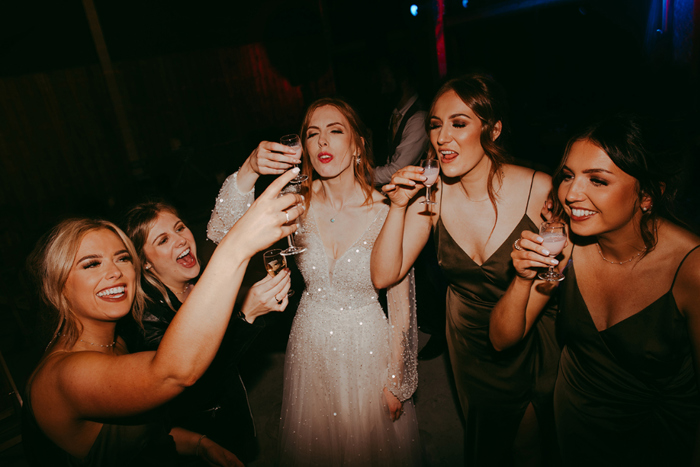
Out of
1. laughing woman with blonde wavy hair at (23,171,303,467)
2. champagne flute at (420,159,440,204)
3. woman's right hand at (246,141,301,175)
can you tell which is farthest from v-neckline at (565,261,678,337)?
woman's right hand at (246,141,301,175)

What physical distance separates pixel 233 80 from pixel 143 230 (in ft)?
30.9

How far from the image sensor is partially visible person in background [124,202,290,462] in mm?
1777

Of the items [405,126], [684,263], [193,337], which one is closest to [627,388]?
[684,263]

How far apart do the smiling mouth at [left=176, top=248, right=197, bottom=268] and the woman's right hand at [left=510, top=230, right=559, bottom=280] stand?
1.84 m

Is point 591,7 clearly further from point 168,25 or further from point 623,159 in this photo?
point 168,25

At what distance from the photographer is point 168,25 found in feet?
30.7

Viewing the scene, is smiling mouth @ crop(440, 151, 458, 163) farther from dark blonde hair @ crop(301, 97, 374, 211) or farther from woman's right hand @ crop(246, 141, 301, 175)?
woman's right hand @ crop(246, 141, 301, 175)

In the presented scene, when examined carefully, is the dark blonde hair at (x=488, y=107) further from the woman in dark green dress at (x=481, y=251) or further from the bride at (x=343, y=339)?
the bride at (x=343, y=339)

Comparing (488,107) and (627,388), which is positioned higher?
(488,107)

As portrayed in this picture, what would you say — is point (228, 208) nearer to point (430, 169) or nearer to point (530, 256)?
point (430, 169)

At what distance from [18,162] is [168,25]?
15.6ft

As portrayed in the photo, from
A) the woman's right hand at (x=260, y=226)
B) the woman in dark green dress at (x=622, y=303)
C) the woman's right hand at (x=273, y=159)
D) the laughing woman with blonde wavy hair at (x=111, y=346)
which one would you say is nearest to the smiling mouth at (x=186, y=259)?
the laughing woman with blonde wavy hair at (x=111, y=346)

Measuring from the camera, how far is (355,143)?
2377 millimetres

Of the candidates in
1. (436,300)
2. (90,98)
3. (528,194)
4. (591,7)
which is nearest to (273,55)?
(90,98)
